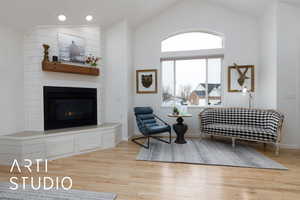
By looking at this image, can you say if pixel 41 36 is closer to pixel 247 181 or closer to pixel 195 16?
pixel 195 16

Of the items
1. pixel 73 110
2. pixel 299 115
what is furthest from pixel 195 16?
pixel 73 110

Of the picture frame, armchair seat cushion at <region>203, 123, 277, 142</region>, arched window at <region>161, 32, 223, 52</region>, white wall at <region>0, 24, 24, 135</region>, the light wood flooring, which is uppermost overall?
arched window at <region>161, 32, 223, 52</region>

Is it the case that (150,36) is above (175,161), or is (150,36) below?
above

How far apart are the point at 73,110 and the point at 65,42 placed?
157 cm

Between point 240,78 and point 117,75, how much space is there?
331 centimetres

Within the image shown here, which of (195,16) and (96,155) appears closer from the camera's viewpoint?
(96,155)

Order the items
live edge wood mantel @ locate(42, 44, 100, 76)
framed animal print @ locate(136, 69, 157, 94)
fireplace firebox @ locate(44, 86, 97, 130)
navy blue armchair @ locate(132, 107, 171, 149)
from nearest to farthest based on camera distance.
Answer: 1. live edge wood mantel @ locate(42, 44, 100, 76)
2. fireplace firebox @ locate(44, 86, 97, 130)
3. navy blue armchair @ locate(132, 107, 171, 149)
4. framed animal print @ locate(136, 69, 157, 94)

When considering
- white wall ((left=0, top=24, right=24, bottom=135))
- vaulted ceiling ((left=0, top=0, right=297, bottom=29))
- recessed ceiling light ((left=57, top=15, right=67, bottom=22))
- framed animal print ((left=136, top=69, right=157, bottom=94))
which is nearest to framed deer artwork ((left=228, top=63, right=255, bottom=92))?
vaulted ceiling ((left=0, top=0, right=297, bottom=29))

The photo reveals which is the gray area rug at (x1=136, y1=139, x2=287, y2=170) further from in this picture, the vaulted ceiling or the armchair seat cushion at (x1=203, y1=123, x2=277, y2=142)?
the vaulted ceiling

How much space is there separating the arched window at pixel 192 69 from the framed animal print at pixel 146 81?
0.29 metres

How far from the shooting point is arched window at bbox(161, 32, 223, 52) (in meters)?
4.62

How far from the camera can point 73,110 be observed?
12.3ft

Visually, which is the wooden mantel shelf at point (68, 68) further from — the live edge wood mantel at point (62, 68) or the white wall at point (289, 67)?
the white wall at point (289, 67)

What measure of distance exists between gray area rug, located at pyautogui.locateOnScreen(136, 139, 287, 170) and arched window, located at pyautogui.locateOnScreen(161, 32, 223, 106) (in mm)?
1372
